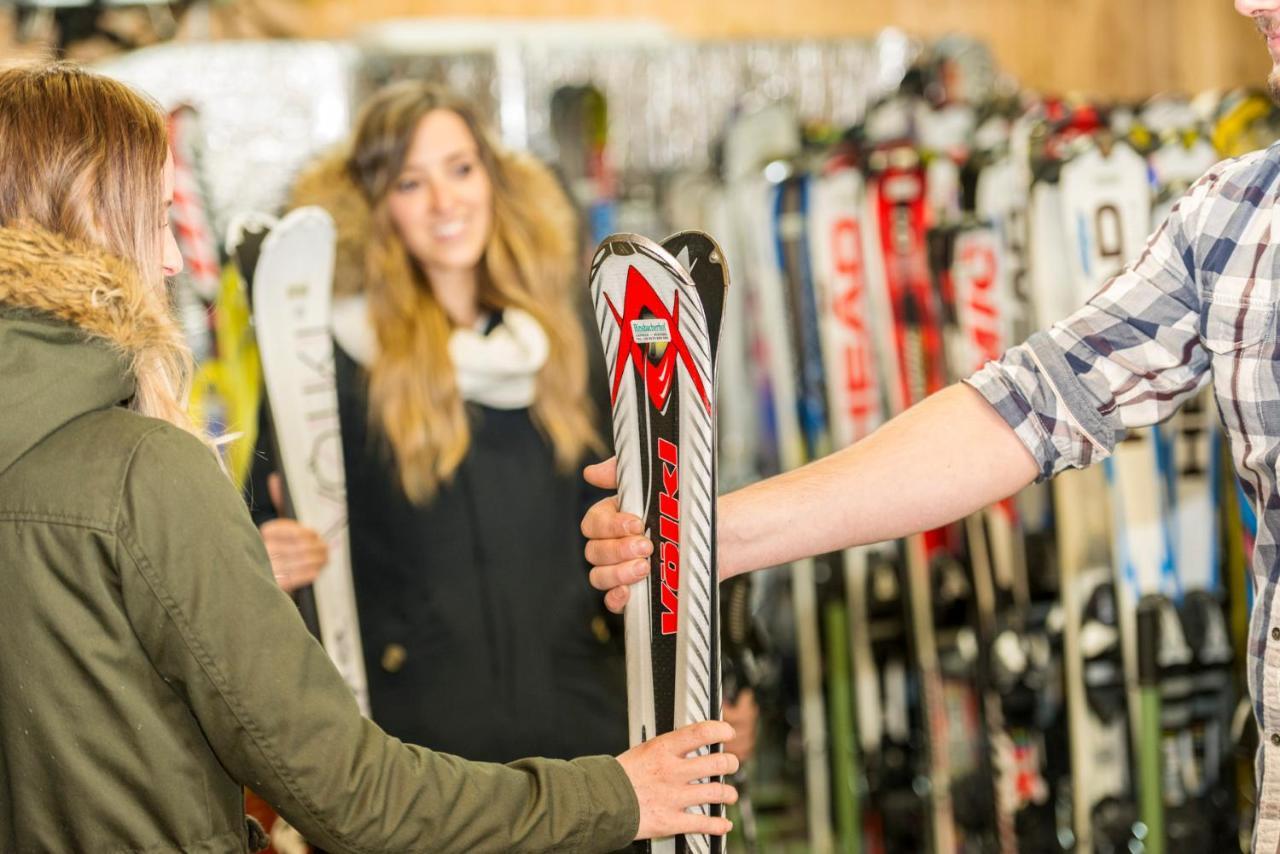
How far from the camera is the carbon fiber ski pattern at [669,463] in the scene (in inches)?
54.4

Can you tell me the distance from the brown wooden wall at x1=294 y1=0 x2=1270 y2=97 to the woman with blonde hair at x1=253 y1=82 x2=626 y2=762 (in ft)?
7.20

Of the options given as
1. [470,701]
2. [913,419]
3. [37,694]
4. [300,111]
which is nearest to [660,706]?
[913,419]

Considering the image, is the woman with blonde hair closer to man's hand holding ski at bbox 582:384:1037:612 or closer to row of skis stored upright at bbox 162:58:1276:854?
row of skis stored upright at bbox 162:58:1276:854

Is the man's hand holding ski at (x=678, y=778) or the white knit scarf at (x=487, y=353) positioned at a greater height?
the white knit scarf at (x=487, y=353)

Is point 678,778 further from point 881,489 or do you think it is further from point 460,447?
point 460,447

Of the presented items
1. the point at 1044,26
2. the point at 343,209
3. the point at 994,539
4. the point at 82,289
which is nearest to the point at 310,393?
the point at 343,209

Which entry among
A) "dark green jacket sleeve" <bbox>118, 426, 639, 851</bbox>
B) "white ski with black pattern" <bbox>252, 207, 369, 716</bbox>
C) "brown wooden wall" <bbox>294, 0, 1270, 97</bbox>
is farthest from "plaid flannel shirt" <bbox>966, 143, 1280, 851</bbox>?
"brown wooden wall" <bbox>294, 0, 1270, 97</bbox>

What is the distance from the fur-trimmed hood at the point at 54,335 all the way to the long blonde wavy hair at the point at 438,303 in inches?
45.8

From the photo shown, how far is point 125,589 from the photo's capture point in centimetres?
108

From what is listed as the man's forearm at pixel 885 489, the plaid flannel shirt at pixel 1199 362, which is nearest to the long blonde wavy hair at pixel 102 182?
the man's forearm at pixel 885 489

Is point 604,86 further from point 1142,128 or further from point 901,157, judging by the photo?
point 1142,128

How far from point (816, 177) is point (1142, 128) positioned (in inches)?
27.9

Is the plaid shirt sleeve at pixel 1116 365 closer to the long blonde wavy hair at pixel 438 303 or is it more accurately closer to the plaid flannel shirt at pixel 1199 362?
the plaid flannel shirt at pixel 1199 362

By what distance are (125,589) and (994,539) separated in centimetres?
199
